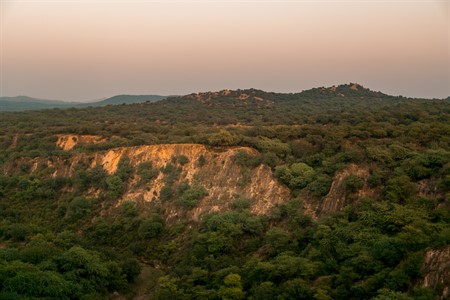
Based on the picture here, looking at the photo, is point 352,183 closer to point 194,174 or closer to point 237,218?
point 237,218

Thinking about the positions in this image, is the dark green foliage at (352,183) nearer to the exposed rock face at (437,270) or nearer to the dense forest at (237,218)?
the dense forest at (237,218)

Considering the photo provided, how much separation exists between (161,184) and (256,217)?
1083 cm

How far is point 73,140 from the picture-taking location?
48000 mm

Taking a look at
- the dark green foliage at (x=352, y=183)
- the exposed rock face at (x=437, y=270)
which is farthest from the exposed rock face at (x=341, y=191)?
the exposed rock face at (x=437, y=270)

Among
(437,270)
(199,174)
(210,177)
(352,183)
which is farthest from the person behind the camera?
(199,174)

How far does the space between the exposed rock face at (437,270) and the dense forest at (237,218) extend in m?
0.08

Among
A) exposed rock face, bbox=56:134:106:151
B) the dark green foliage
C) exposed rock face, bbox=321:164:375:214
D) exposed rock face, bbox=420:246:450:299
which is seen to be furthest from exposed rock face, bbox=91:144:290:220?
exposed rock face, bbox=420:246:450:299

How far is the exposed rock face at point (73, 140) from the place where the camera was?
156 ft

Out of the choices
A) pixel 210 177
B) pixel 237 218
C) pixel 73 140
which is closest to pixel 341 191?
pixel 237 218

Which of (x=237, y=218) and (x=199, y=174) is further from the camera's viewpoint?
(x=199, y=174)

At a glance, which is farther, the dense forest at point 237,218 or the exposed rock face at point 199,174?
the exposed rock face at point 199,174

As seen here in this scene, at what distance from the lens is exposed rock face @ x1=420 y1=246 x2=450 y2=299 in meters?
16.6

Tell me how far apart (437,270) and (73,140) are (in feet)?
135

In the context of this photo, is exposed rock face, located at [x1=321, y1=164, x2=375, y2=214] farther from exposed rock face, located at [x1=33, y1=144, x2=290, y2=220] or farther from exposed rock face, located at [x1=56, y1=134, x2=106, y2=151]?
exposed rock face, located at [x1=56, y1=134, x2=106, y2=151]
